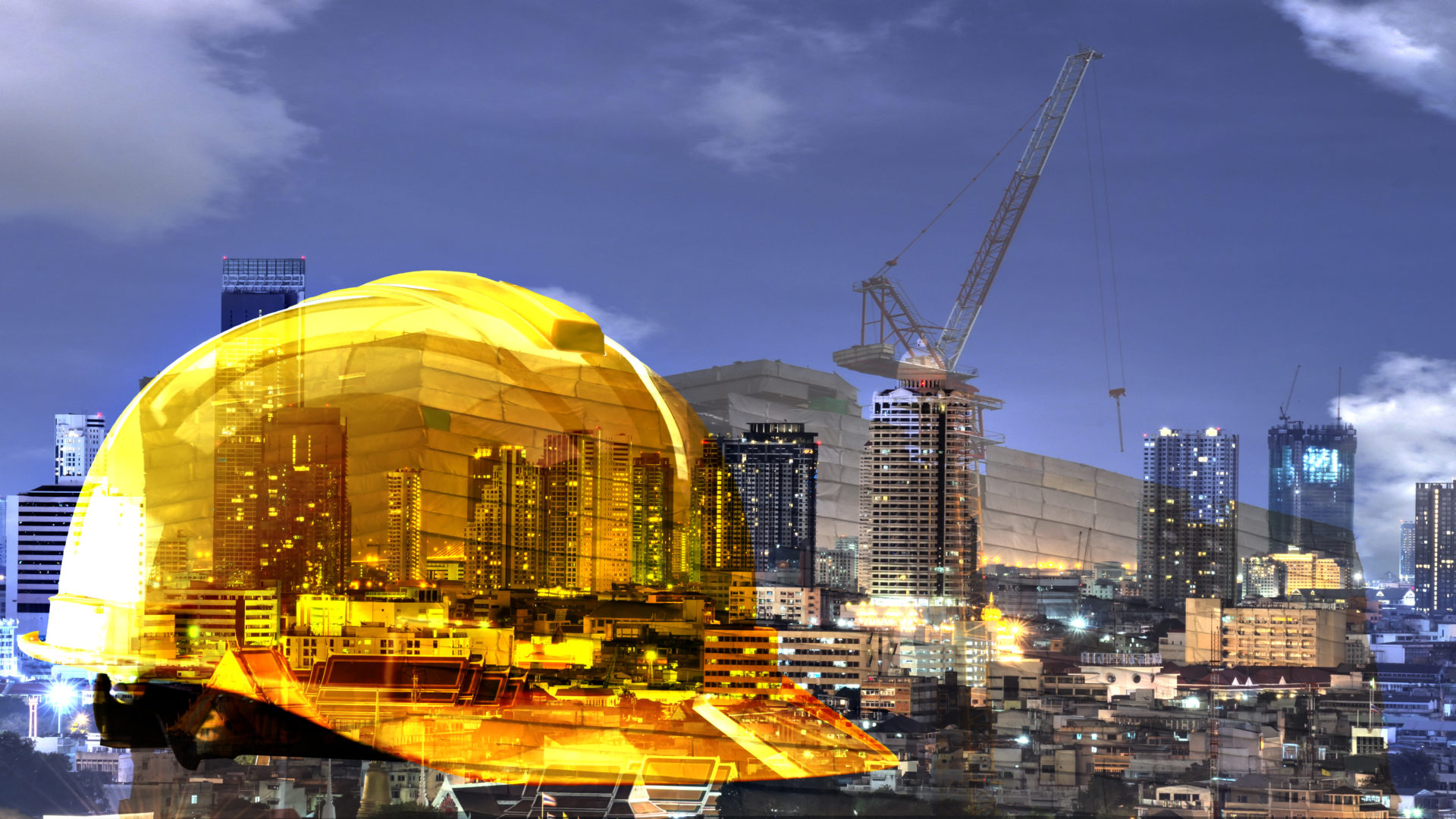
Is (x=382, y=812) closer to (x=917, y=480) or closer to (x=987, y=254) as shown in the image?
(x=917, y=480)

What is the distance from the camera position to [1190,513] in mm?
18812

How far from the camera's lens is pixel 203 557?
1912mm

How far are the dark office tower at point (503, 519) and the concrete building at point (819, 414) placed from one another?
6086 mm

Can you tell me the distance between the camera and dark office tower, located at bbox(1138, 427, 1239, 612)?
16766 mm

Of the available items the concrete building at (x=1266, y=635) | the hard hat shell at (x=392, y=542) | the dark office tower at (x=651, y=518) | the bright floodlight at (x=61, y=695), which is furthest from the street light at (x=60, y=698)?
the concrete building at (x=1266, y=635)

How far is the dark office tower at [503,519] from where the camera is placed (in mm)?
1836

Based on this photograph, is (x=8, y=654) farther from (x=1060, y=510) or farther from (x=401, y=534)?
(x=1060, y=510)

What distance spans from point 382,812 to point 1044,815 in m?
2.30

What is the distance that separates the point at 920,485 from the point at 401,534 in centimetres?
1228

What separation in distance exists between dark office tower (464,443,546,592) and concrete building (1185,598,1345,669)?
358 inches

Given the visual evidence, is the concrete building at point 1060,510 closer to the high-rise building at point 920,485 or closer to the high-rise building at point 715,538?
the high-rise building at point 920,485

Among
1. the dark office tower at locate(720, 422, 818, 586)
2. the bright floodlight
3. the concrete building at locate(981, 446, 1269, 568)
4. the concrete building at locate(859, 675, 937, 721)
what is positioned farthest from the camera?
the concrete building at locate(981, 446, 1269, 568)

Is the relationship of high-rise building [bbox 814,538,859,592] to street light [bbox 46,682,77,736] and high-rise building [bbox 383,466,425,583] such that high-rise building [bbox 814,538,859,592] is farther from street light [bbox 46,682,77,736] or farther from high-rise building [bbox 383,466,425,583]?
high-rise building [bbox 383,466,425,583]

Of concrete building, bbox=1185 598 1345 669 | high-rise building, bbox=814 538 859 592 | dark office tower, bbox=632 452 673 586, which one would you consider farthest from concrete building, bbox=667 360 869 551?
dark office tower, bbox=632 452 673 586
